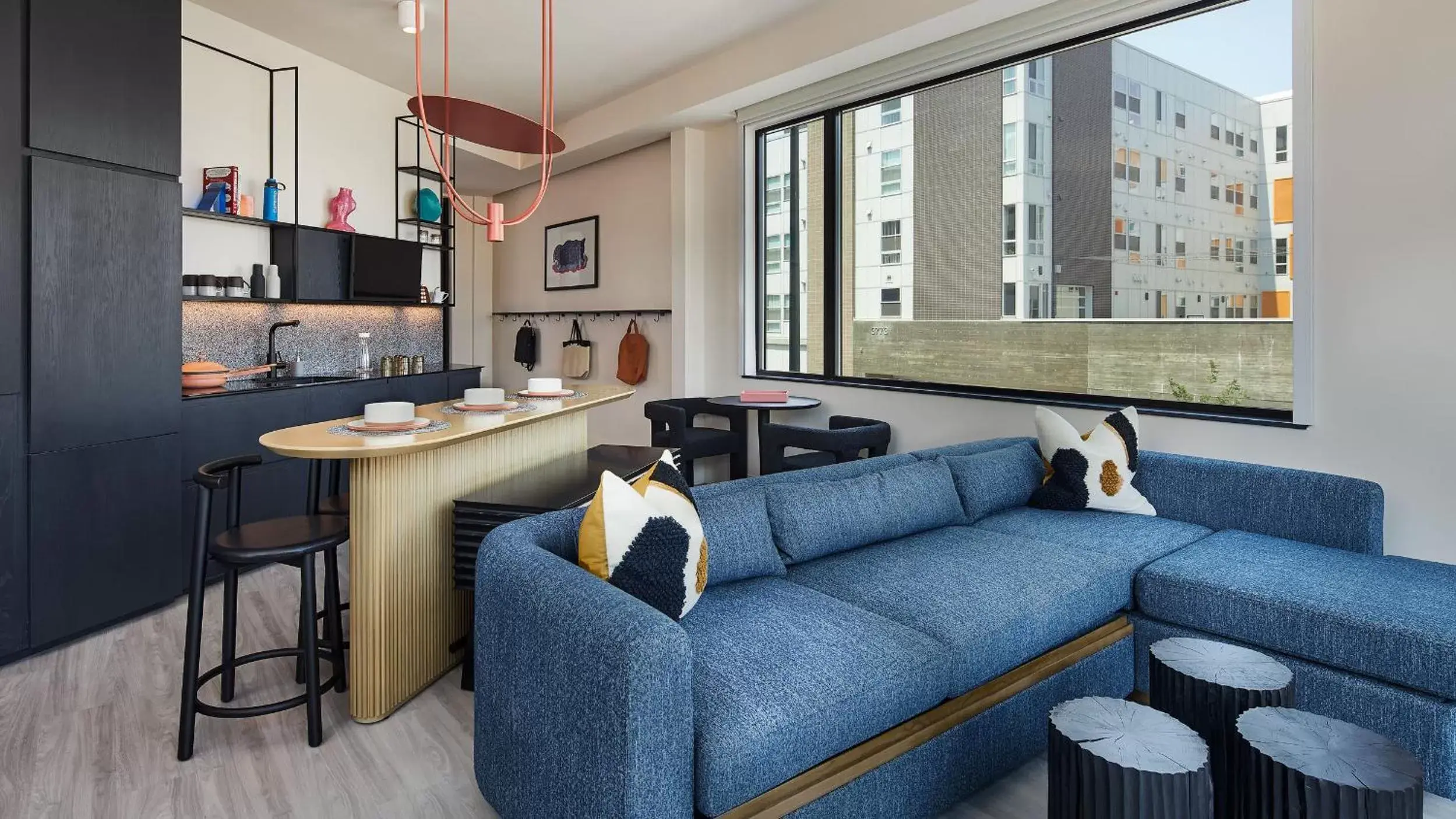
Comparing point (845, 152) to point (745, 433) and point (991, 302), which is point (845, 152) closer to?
point (991, 302)

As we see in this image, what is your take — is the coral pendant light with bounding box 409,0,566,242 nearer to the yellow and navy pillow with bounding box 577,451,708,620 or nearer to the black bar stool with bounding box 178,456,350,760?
the black bar stool with bounding box 178,456,350,760

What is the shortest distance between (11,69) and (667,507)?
2745mm

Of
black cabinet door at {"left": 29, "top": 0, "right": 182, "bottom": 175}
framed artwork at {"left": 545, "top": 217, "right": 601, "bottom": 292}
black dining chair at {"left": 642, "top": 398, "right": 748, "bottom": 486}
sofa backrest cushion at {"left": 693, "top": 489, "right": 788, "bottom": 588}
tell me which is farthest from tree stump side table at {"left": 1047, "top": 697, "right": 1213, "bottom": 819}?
framed artwork at {"left": 545, "top": 217, "right": 601, "bottom": 292}

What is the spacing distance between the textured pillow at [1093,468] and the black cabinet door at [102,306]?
3.54 m

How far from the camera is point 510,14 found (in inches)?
165

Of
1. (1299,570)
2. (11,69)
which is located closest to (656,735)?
(1299,570)

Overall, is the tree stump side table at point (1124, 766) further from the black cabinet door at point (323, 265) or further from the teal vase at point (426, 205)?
the teal vase at point (426, 205)

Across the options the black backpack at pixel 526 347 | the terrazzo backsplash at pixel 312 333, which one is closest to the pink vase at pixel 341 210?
the terrazzo backsplash at pixel 312 333

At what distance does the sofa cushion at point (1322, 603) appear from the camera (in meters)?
1.94

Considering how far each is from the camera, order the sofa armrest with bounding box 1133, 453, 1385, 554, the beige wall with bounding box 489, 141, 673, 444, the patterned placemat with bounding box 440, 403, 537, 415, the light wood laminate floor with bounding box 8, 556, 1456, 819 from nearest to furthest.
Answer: the light wood laminate floor with bounding box 8, 556, 1456, 819 → the sofa armrest with bounding box 1133, 453, 1385, 554 → the patterned placemat with bounding box 440, 403, 537, 415 → the beige wall with bounding box 489, 141, 673, 444

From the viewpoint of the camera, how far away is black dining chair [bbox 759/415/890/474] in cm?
396

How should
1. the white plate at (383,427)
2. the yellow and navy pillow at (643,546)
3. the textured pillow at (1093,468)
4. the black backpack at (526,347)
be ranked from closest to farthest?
the yellow and navy pillow at (643,546) < the white plate at (383,427) < the textured pillow at (1093,468) < the black backpack at (526,347)

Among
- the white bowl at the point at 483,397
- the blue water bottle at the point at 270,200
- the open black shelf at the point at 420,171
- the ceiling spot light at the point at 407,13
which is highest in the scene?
the ceiling spot light at the point at 407,13

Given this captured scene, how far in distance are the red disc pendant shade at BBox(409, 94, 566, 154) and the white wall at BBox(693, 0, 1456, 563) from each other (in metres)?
2.78
